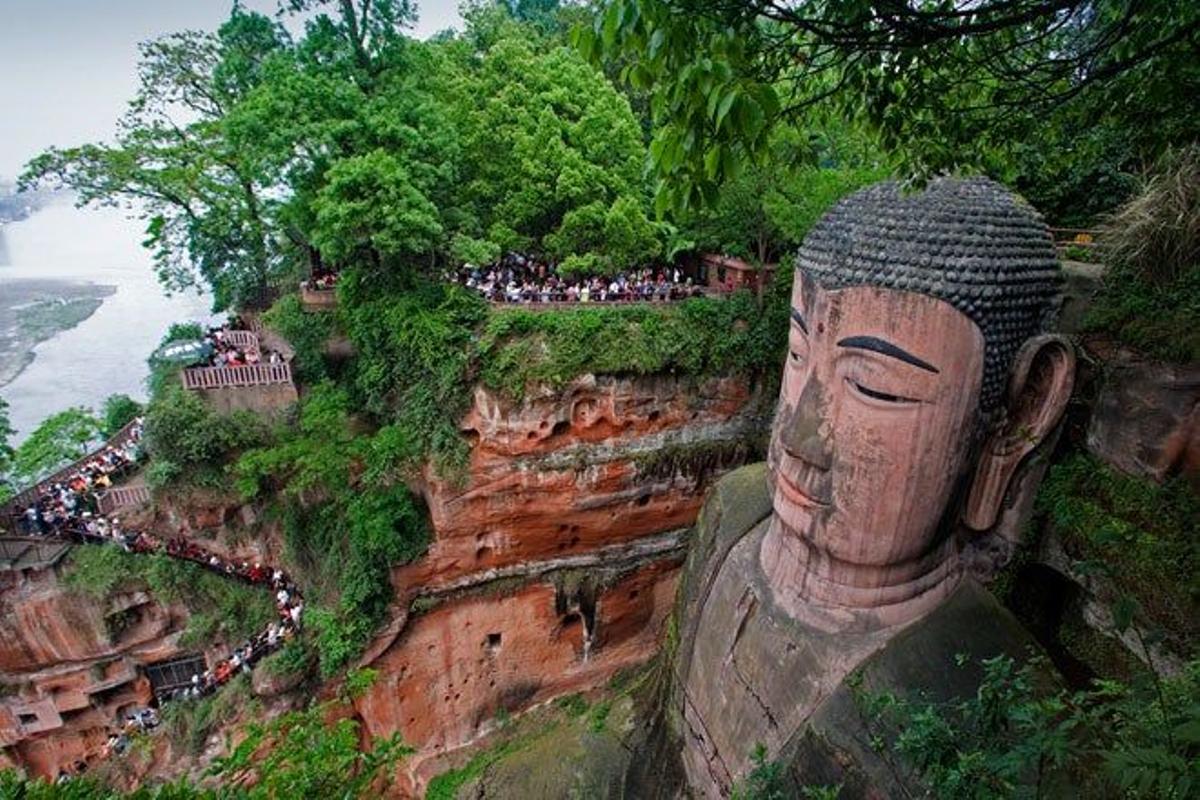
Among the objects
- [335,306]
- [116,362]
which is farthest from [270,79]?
[116,362]

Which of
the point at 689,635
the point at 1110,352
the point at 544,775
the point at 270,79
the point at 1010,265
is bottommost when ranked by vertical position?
the point at 544,775

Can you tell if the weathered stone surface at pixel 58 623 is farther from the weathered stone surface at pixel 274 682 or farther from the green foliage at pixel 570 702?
the green foliage at pixel 570 702

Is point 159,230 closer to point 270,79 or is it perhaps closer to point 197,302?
point 270,79

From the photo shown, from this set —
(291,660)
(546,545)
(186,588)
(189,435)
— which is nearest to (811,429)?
(546,545)

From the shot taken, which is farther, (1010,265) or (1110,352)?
(1110,352)

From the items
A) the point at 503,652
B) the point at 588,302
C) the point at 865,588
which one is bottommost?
the point at 503,652

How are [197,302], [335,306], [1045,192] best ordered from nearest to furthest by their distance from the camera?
[1045,192]
[335,306]
[197,302]

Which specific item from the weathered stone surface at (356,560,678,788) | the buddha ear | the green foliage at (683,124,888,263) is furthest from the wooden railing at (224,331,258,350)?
the buddha ear

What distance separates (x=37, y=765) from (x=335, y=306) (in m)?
10.7

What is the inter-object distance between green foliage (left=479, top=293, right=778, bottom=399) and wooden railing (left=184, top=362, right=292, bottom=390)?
4.50 metres

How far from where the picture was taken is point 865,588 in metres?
4.70

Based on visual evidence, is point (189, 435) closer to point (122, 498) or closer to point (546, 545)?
point (122, 498)

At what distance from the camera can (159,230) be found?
13.5 metres

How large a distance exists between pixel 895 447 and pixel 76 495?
14441 millimetres
